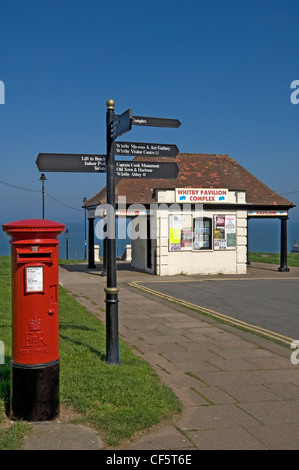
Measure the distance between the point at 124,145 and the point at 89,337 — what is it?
331cm

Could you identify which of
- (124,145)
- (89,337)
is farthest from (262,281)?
(124,145)

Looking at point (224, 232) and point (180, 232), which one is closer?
point (180, 232)

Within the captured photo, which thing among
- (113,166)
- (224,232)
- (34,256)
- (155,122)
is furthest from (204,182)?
(34,256)

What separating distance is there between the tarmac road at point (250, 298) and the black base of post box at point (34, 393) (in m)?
5.69

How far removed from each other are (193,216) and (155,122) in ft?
49.1

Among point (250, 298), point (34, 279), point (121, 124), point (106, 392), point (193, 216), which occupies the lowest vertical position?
point (250, 298)

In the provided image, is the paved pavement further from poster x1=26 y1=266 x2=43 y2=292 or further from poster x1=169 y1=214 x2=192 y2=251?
poster x1=169 y1=214 x2=192 y2=251

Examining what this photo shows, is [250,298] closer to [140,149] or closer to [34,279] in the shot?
[140,149]

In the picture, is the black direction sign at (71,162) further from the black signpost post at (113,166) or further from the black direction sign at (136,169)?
the black direction sign at (136,169)

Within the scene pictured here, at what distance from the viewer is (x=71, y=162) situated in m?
6.48

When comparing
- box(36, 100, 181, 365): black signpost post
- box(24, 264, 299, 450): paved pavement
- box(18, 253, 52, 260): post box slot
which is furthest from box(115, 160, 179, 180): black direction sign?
box(24, 264, 299, 450): paved pavement

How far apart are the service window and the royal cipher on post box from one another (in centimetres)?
1713

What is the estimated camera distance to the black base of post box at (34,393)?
4598 mm
